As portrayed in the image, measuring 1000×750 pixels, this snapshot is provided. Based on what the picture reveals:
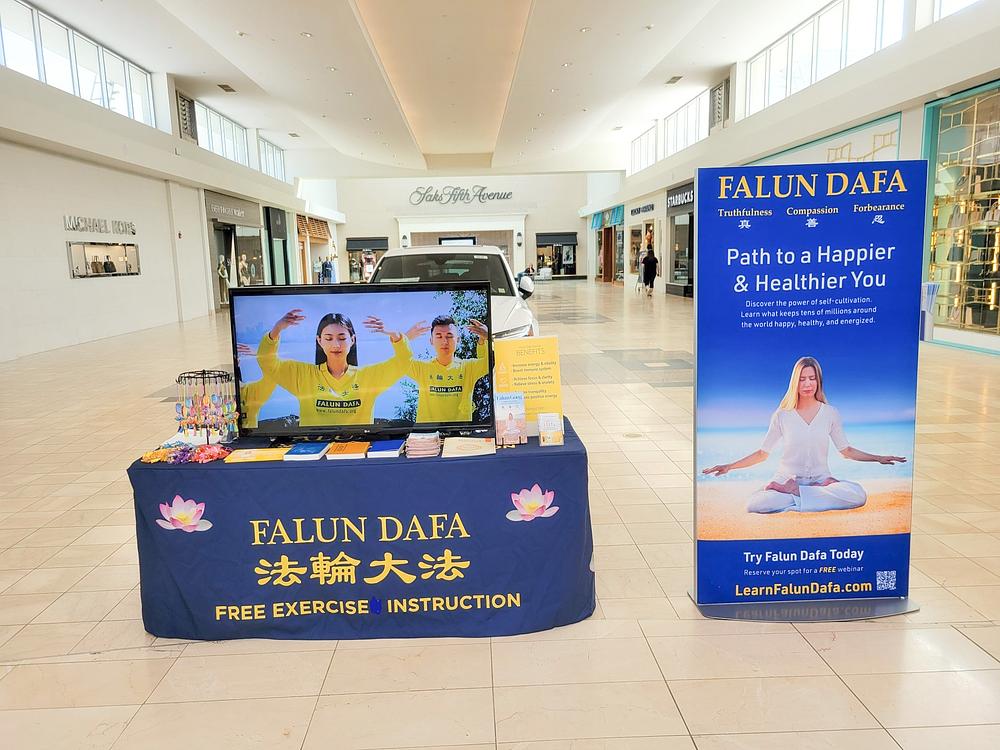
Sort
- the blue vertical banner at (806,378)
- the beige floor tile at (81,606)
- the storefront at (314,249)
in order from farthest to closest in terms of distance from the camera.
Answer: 1. the storefront at (314,249)
2. the beige floor tile at (81,606)
3. the blue vertical banner at (806,378)

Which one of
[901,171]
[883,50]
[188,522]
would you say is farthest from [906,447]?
[883,50]

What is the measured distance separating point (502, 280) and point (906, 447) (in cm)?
476

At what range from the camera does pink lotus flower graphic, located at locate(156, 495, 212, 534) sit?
2.36m

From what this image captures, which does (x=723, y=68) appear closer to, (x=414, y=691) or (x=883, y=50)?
(x=883, y=50)

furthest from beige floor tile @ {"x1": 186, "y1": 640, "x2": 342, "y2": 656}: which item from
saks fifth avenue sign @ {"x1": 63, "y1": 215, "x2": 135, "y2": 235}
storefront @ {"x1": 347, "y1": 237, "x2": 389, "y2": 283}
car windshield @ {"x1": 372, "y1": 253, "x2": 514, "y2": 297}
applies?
storefront @ {"x1": 347, "y1": 237, "x2": 389, "y2": 283}

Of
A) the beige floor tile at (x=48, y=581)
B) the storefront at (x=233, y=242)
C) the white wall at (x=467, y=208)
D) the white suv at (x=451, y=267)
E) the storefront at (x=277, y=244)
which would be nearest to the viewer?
the beige floor tile at (x=48, y=581)

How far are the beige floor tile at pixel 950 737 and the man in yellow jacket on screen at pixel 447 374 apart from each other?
5.28 ft

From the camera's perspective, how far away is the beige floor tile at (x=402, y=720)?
1.93m

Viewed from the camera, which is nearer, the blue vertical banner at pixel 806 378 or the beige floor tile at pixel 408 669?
the beige floor tile at pixel 408 669

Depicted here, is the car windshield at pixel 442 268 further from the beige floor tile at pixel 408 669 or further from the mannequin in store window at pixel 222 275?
the mannequin in store window at pixel 222 275

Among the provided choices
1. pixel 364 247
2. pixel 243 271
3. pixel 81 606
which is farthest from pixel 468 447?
pixel 364 247

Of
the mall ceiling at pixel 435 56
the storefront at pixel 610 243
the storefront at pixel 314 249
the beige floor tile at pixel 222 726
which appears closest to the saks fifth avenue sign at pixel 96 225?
the mall ceiling at pixel 435 56

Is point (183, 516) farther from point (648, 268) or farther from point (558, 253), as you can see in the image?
point (558, 253)

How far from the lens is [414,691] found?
2150 mm
